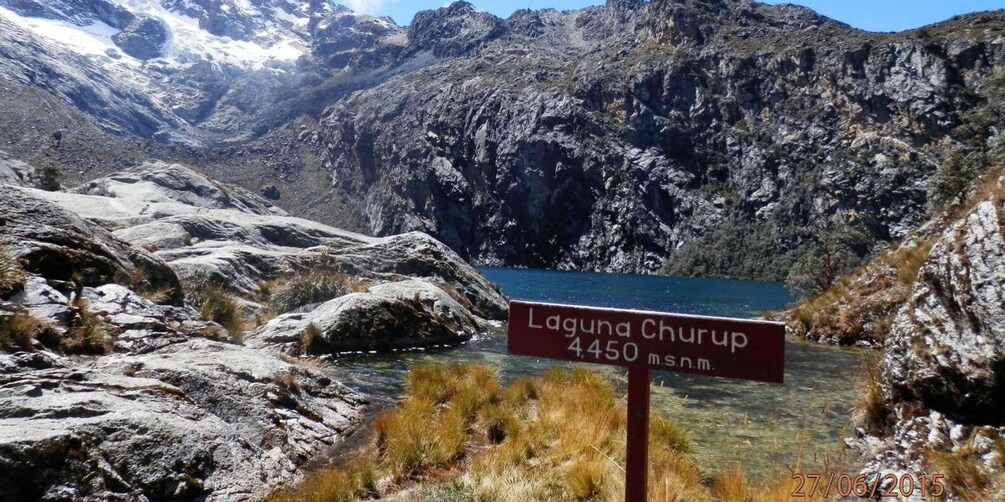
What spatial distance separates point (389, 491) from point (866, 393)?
22.1 feet

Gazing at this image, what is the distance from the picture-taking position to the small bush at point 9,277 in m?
8.12

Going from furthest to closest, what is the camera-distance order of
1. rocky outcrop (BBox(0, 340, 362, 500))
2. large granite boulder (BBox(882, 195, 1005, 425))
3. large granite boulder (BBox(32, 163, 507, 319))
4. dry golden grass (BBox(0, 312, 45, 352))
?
1. large granite boulder (BBox(32, 163, 507, 319))
2. dry golden grass (BBox(0, 312, 45, 352))
3. large granite boulder (BBox(882, 195, 1005, 425))
4. rocky outcrop (BBox(0, 340, 362, 500))

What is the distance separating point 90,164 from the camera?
11875cm

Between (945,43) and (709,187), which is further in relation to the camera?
(709,187)

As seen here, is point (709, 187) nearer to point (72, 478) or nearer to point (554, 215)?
point (554, 215)

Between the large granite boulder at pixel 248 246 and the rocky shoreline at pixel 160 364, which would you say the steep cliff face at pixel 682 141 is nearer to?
the large granite boulder at pixel 248 246

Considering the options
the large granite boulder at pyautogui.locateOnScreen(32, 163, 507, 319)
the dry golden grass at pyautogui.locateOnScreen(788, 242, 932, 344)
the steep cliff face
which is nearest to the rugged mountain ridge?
the steep cliff face

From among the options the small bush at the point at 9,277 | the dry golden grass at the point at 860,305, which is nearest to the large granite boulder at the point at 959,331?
the dry golden grass at the point at 860,305

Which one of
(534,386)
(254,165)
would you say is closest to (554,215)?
(254,165)

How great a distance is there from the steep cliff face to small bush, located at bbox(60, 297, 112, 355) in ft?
336

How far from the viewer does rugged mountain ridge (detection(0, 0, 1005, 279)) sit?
104438 millimetres

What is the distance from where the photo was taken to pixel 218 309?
48.5 ft
